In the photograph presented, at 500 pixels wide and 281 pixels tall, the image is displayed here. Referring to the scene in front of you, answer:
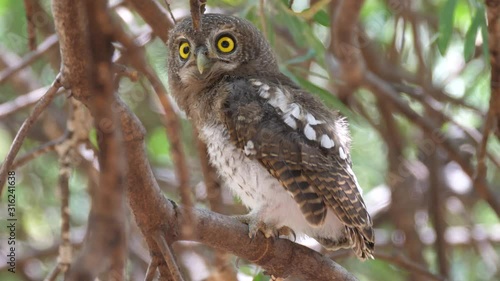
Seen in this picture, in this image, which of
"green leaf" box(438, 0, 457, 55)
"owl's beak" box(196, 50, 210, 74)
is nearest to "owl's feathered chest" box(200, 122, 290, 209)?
"owl's beak" box(196, 50, 210, 74)

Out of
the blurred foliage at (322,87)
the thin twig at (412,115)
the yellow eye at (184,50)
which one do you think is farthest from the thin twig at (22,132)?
the thin twig at (412,115)

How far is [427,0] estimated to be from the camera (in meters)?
4.69

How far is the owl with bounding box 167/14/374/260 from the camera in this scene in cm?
247

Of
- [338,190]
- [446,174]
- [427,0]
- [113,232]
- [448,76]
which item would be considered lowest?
[446,174]

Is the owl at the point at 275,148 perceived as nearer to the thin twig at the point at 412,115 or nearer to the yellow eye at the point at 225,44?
the yellow eye at the point at 225,44

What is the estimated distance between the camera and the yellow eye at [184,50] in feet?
9.87

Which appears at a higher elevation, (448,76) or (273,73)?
(273,73)

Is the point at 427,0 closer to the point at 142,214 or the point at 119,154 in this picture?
the point at 142,214

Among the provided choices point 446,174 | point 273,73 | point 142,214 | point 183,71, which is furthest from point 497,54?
point 446,174

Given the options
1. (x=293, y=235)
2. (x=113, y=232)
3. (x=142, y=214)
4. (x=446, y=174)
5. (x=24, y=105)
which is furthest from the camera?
(x=446, y=174)

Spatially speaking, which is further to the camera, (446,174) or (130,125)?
(446,174)

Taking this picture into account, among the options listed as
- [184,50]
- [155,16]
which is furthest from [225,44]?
[155,16]

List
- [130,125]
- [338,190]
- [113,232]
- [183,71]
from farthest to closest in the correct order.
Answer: [183,71] → [338,190] → [130,125] → [113,232]

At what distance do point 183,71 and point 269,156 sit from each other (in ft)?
2.25
